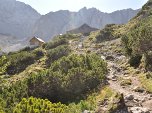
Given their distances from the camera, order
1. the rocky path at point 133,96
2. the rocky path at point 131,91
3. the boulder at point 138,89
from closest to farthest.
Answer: the rocky path at point 133,96
the rocky path at point 131,91
the boulder at point 138,89

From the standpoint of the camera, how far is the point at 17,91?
35.7 metres

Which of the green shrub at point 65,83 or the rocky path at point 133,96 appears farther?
the green shrub at point 65,83

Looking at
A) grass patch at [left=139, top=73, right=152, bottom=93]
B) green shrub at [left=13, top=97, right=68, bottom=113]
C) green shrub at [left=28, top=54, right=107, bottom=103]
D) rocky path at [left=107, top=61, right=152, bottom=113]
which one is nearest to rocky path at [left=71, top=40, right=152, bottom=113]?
rocky path at [left=107, top=61, right=152, bottom=113]

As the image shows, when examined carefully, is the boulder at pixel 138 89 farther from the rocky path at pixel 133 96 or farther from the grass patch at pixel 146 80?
the grass patch at pixel 146 80

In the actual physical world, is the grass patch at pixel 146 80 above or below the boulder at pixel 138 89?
above

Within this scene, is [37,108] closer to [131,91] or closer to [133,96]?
[133,96]

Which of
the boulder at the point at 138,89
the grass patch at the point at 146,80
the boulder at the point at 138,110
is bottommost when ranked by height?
the boulder at the point at 138,110

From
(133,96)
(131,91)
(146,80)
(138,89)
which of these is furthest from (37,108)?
(146,80)

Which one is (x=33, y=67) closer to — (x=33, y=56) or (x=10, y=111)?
(x=33, y=56)

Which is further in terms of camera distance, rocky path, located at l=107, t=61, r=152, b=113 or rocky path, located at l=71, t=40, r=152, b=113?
rocky path, located at l=71, t=40, r=152, b=113

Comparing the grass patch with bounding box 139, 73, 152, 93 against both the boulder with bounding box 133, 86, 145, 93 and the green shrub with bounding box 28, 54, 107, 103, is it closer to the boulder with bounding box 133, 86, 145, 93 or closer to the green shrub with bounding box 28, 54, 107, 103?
the boulder with bounding box 133, 86, 145, 93

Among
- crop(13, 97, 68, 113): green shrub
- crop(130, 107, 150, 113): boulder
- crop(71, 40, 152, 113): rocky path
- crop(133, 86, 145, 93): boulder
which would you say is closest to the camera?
crop(13, 97, 68, 113): green shrub

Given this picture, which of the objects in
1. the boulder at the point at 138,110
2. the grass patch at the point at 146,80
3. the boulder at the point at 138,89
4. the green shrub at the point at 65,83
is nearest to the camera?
the boulder at the point at 138,110

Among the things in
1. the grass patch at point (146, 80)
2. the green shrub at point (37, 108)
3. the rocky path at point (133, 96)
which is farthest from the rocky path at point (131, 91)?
the green shrub at point (37, 108)
